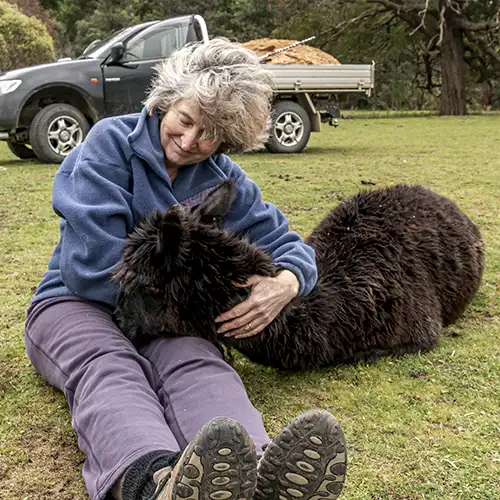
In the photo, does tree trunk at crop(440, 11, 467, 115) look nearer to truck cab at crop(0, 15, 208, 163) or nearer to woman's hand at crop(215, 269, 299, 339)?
truck cab at crop(0, 15, 208, 163)

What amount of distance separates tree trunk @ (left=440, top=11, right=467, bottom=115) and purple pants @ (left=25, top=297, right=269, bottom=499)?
25820 millimetres

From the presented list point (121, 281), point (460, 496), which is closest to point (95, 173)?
point (121, 281)

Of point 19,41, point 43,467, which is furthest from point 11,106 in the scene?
point 19,41

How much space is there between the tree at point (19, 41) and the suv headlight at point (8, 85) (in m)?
14.8

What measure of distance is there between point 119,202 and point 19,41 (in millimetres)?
23810

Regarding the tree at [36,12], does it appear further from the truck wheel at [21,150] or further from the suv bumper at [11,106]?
the suv bumper at [11,106]

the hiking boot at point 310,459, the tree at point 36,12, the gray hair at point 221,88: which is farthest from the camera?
the tree at point 36,12

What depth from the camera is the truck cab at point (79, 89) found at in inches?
408

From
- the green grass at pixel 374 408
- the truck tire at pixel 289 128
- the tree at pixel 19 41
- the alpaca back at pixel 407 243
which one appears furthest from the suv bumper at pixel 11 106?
the tree at pixel 19 41

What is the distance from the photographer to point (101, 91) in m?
10.9

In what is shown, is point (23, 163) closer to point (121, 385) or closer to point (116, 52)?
point (116, 52)

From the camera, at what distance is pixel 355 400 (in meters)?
2.97

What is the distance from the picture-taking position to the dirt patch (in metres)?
2.25

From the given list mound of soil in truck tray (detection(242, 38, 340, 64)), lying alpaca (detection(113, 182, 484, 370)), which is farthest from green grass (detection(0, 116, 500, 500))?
mound of soil in truck tray (detection(242, 38, 340, 64))
